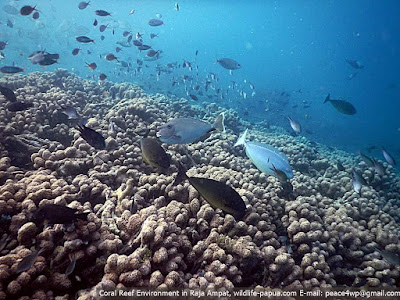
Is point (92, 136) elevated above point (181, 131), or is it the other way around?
point (181, 131)

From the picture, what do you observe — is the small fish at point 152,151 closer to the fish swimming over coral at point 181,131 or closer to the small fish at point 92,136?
the fish swimming over coral at point 181,131

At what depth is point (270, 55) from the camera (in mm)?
162625

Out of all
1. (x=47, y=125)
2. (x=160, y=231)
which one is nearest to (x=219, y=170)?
(x=160, y=231)

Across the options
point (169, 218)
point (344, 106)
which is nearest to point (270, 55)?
point (344, 106)

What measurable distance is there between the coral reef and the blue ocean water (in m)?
7.26

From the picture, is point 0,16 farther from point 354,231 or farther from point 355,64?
point 354,231

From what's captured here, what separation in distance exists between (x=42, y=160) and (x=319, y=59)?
161 metres

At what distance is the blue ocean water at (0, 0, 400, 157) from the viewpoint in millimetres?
25734

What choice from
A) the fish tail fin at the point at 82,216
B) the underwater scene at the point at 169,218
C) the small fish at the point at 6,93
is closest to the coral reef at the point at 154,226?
the underwater scene at the point at 169,218

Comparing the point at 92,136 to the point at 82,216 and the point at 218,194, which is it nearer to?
the point at 82,216

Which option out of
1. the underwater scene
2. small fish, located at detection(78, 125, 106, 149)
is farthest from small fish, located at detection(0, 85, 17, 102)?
small fish, located at detection(78, 125, 106, 149)

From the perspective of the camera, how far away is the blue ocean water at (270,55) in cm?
2573

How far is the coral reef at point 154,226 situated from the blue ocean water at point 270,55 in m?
7.26

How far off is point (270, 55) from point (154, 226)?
591 ft
